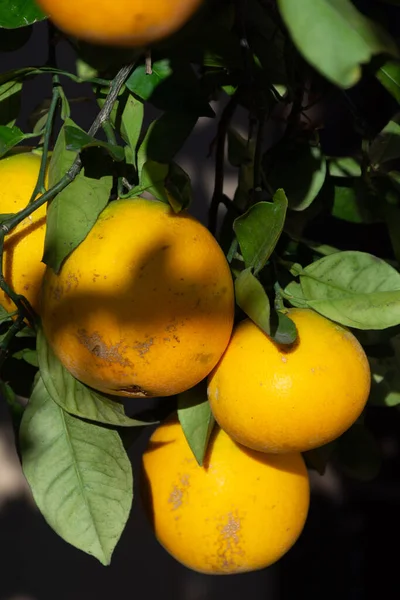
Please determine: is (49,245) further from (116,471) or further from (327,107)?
(327,107)

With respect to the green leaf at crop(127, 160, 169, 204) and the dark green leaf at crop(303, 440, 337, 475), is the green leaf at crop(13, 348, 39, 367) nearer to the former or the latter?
the green leaf at crop(127, 160, 169, 204)

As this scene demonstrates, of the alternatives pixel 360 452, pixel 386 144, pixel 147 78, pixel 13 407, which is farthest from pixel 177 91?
pixel 360 452

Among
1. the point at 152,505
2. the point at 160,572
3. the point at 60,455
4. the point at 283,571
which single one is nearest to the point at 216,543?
the point at 152,505

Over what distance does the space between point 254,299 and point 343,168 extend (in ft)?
1.13

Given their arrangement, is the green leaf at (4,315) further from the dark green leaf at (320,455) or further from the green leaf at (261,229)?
the dark green leaf at (320,455)

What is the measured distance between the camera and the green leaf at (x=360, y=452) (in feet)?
3.03

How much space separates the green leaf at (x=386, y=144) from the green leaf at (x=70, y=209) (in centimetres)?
30

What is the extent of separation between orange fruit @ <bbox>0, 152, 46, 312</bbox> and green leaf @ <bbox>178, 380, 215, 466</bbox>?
185mm

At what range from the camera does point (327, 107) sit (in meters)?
1.41

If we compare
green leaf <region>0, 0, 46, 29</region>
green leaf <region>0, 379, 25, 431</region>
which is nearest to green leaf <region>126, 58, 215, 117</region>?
green leaf <region>0, 0, 46, 29</region>

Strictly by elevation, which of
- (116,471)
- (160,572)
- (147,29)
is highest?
(147,29)

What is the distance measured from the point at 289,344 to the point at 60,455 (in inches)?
10.0

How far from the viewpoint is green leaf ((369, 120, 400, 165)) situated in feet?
2.37

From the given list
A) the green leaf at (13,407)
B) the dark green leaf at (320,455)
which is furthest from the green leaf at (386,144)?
the green leaf at (13,407)
